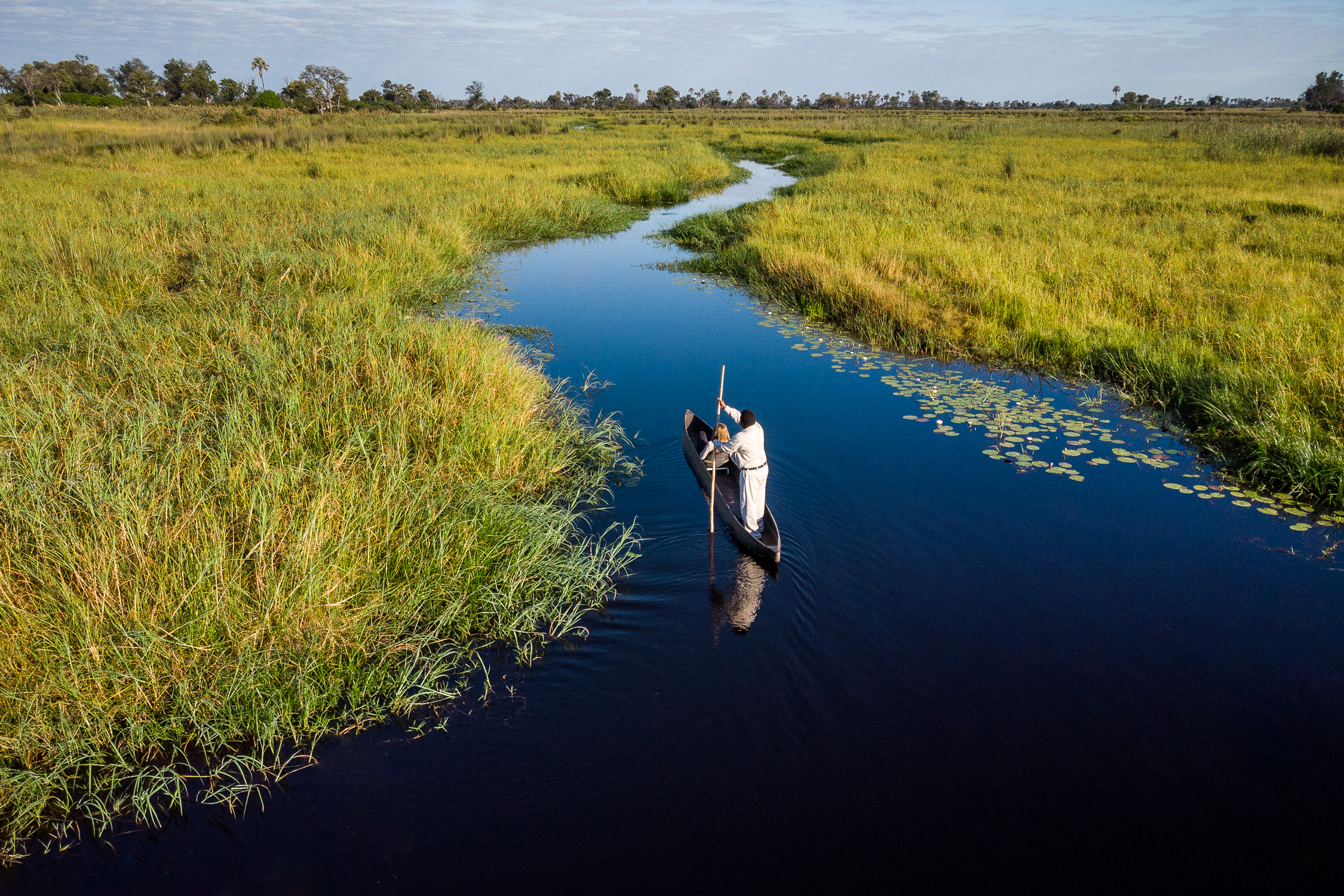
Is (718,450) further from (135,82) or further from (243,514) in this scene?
(135,82)

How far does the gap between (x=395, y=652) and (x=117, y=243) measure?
9.33 metres

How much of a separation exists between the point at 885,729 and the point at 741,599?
1.46 meters

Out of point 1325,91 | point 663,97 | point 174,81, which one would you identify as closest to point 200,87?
point 174,81

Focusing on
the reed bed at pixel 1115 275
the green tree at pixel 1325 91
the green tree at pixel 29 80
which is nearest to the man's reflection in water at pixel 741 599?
the reed bed at pixel 1115 275

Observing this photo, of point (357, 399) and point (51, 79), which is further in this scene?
point (51, 79)

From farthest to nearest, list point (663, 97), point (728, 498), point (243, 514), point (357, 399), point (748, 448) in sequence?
point (663, 97)
point (728, 498)
point (357, 399)
point (748, 448)
point (243, 514)

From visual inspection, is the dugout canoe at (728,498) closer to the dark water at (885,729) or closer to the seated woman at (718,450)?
the seated woman at (718,450)

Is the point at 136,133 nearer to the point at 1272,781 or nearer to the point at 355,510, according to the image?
the point at 355,510

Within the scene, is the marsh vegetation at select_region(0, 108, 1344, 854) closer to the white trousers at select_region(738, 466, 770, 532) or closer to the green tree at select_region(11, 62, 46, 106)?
the white trousers at select_region(738, 466, 770, 532)

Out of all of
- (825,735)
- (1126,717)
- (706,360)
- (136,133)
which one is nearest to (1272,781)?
(1126,717)

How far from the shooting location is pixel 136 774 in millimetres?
3594

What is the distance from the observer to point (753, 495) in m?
5.71

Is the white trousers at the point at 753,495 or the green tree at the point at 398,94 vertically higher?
the green tree at the point at 398,94

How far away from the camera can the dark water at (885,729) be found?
3.35 meters
